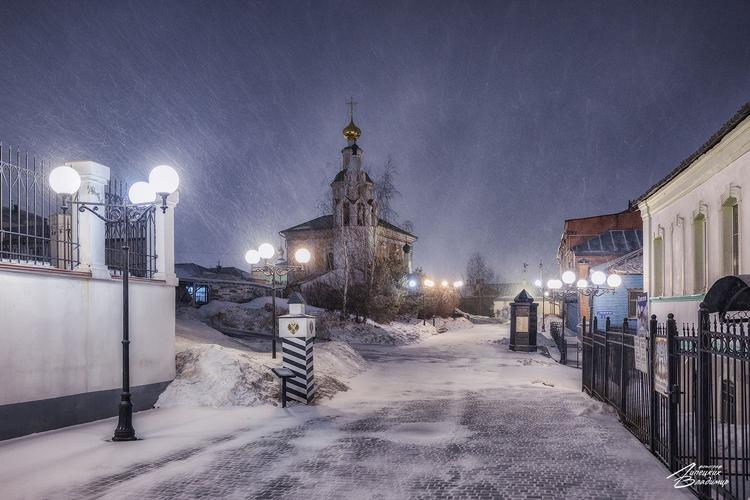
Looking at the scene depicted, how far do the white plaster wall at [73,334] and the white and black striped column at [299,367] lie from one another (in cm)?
263

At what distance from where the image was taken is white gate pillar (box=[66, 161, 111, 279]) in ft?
36.6

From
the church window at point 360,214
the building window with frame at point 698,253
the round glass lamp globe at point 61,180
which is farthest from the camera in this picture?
the church window at point 360,214

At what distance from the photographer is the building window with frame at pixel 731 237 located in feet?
41.4

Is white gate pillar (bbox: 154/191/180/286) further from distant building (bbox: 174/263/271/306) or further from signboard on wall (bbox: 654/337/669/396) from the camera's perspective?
distant building (bbox: 174/263/271/306)

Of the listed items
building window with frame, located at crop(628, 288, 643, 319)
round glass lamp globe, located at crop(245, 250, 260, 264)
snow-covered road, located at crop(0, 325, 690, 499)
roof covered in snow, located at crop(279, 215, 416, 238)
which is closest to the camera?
snow-covered road, located at crop(0, 325, 690, 499)

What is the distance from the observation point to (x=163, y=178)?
9.72 m

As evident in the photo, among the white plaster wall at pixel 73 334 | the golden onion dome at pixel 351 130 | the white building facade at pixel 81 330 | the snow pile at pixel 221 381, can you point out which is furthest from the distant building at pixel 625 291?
the golden onion dome at pixel 351 130

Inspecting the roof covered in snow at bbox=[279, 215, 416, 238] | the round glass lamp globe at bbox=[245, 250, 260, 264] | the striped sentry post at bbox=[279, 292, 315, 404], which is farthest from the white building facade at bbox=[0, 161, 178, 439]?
the roof covered in snow at bbox=[279, 215, 416, 238]

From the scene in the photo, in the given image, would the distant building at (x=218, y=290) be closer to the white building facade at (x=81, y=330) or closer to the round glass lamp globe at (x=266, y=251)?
the round glass lamp globe at (x=266, y=251)

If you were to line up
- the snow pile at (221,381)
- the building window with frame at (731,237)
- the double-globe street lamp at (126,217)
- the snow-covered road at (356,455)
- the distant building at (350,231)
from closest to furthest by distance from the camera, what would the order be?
the snow-covered road at (356,455) < the double-globe street lamp at (126,217) < the snow pile at (221,381) < the building window with frame at (731,237) < the distant building at (350,231)

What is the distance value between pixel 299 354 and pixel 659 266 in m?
12.6

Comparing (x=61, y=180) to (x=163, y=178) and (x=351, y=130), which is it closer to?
(x=163, y=178)

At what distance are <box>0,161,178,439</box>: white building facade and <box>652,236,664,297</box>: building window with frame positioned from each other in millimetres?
14921

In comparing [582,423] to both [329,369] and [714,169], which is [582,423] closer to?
[714,169]
